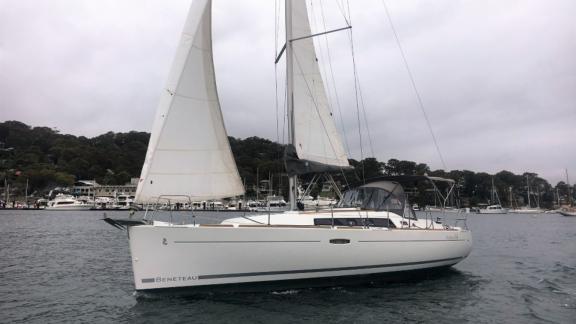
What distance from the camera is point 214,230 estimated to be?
9.40m

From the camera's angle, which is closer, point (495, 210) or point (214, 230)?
point (214, 230)

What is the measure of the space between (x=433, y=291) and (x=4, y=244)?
71.2ft

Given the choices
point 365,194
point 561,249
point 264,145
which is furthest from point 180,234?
point 264,145

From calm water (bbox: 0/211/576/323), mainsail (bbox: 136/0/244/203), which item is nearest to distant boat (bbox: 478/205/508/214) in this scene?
calm water (bbox: 0/211/576/323)

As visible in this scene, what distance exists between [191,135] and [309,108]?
4.59 m

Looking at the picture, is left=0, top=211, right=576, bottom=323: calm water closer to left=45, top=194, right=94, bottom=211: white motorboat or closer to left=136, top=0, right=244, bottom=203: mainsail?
left=136, top=0, right=244, bottom=203: mainsail

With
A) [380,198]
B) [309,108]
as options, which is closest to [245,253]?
[380,198]

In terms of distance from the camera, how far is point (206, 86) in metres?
10.4

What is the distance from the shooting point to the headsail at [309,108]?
13.0 metres

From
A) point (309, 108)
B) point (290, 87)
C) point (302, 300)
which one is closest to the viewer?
point (302, 300)

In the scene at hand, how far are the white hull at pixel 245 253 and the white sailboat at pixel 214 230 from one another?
0.02 meters

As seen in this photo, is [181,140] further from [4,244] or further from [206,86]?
[4,244]

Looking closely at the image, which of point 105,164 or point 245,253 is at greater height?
point 105,164

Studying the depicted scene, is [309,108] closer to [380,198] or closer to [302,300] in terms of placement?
[380,198]
